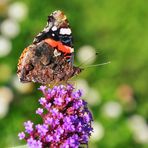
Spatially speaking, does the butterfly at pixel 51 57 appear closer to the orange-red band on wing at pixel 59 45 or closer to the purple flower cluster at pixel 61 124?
the orange-red band on wing at pixel 59 45

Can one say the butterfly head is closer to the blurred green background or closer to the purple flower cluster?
the purple flower cluster

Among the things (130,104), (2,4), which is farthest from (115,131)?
(2,4)

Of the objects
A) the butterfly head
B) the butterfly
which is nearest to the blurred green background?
the butterfly

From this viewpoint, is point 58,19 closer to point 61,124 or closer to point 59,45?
point 59,45

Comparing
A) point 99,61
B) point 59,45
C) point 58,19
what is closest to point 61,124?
point 59,45

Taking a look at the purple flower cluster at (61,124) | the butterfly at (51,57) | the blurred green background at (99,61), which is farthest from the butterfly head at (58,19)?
the blurred green background at (99,61)
